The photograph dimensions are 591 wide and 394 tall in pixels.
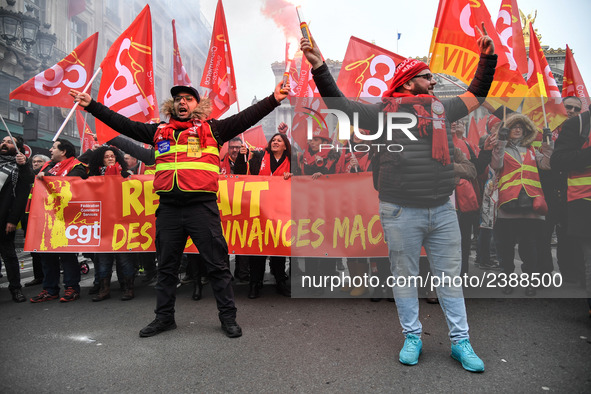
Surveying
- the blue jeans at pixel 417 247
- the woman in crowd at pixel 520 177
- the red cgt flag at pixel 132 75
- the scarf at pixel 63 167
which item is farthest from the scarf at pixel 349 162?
the scarf at pixel 63 167

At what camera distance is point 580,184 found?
3682 millimetres

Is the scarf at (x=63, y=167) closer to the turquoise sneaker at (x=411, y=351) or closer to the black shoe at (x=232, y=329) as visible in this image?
the black shoe at (x=232, y=329)

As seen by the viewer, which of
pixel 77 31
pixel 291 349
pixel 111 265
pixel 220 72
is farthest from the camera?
pixel 77 31

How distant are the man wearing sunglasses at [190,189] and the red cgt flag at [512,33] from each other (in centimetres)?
384

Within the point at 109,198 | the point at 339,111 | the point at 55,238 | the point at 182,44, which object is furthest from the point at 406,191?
the point at 182,44

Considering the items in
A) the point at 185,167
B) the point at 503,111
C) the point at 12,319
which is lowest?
the point at 12,319

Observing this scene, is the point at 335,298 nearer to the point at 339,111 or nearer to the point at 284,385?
the point at 284,385

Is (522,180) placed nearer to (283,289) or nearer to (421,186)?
(421,186)

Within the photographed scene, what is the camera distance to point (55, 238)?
15.2 ft

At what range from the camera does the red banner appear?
13.9ft

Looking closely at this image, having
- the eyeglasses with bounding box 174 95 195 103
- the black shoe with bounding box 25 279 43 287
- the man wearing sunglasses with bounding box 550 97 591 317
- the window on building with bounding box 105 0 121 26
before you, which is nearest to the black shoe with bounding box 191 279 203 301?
the eyeglasses with bounding box 174 95 195 103

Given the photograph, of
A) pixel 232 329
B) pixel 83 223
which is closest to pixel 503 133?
pixel 232 329

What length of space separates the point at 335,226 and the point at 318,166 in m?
0.72

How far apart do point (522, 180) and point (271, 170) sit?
2.95 metres
